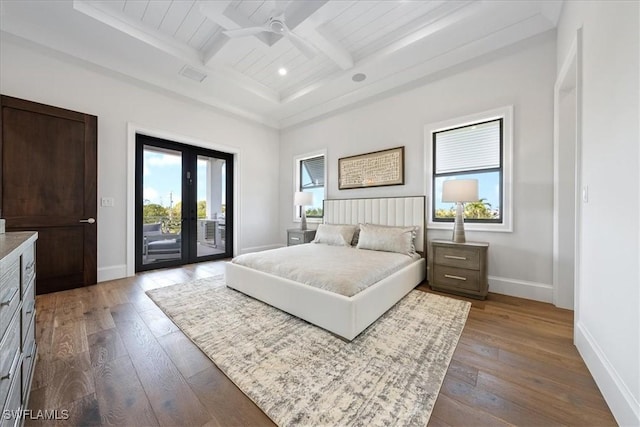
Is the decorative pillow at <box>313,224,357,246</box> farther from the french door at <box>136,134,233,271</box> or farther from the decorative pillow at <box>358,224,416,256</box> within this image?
the french door at <box>136,134,233,271</box>

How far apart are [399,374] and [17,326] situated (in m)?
1.98

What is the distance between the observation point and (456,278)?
282 cm

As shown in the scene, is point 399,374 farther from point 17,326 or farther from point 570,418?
point 17,326

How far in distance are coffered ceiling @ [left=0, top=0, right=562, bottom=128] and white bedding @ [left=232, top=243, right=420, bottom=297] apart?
2.47 m

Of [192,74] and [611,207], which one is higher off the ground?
[192,74]

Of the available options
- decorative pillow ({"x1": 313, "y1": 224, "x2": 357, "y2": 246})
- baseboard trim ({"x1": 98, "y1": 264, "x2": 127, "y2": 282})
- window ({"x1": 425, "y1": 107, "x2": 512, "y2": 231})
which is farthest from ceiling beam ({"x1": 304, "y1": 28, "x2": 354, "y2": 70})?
baseboard trim ({"x1": 98, "y1": 264, "x2": 127, "y2": 282})

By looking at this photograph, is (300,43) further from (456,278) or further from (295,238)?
(456,278)

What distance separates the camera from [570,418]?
1172 millimetres

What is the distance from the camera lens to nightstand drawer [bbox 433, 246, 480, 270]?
8.89 feet

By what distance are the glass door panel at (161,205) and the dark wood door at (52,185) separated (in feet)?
2.55

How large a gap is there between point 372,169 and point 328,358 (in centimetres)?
307

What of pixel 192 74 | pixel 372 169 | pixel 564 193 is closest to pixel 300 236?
pixel 372 169

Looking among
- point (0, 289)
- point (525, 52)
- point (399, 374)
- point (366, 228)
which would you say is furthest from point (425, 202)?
point (0, 289)

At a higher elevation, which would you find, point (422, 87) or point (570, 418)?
point (422, 87)
